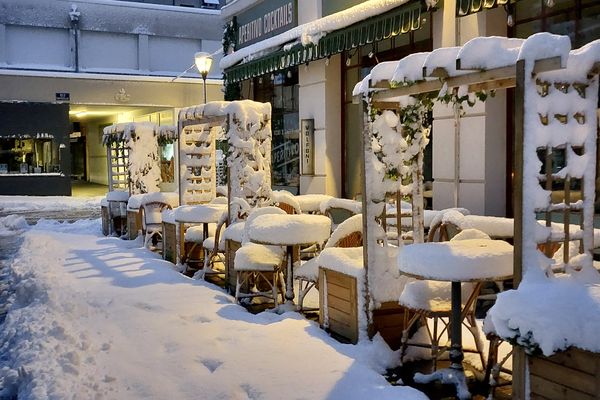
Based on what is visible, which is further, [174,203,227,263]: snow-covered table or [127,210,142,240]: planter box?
[127,210,142,240]: planter box

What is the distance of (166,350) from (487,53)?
3518 mm

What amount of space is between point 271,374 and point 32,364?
193cm

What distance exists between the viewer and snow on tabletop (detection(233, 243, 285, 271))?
7047 millimetres

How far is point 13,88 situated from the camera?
25500mm

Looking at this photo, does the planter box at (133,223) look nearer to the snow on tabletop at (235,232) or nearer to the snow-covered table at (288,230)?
the snow on tabletop at (235,232)

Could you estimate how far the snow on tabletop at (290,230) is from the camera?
659 centimetres

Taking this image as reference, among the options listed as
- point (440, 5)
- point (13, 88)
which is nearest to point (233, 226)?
point (440, 5)

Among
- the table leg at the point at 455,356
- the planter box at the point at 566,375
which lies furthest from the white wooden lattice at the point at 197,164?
the planter box at the point at 566,375

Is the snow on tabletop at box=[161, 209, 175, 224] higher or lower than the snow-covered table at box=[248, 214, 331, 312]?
lower

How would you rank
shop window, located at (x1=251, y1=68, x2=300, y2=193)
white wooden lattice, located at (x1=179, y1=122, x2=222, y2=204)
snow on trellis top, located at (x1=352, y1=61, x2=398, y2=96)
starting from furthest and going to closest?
1. shop window, located at (x1=251, y1=68, x2=300, y2=193)
2. white wooden lattice, located at (x1=179, y1=122, x2=222, y2=204)
3. snow on trellis top, located at (x1=352, y1=61, x2=398, y2=96)

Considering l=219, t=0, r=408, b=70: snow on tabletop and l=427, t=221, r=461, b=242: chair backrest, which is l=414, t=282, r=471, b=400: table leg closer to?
l=427, t=221, r=461, b=242: chair backrest

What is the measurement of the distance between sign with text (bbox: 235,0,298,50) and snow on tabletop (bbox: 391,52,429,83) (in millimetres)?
8104

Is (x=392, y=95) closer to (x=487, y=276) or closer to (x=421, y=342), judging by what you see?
(x=487, y=276)

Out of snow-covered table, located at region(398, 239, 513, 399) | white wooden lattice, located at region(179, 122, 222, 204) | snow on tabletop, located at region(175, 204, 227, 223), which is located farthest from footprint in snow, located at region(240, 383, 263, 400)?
white wooden lattice, located at region(179, 122, 222, 204)
